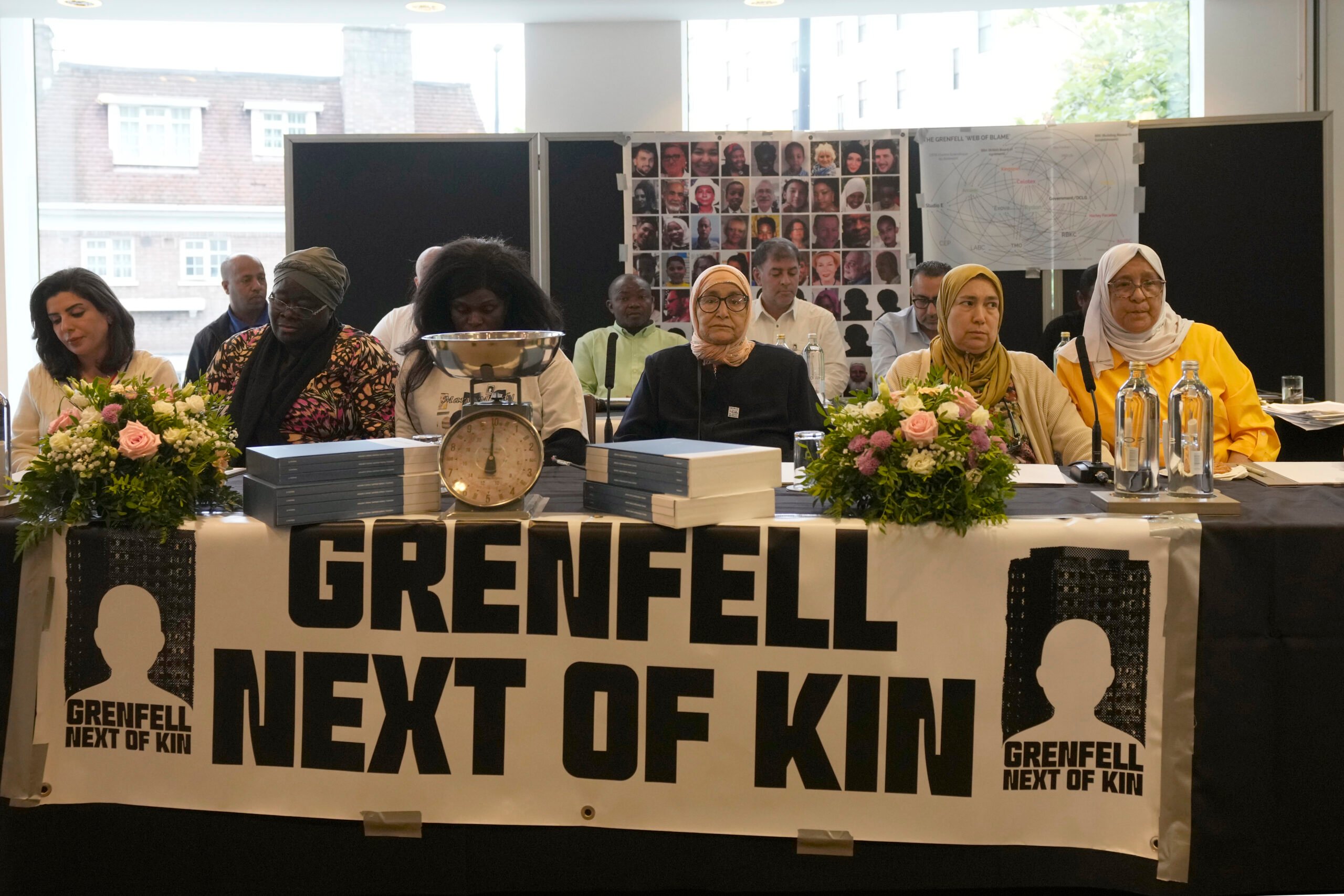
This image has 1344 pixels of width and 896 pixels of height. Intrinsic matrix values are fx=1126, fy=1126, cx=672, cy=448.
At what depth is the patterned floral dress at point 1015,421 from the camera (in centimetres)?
320

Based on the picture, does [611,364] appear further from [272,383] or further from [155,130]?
[155,130]

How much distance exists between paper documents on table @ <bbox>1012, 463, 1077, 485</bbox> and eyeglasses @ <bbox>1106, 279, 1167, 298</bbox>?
900 mm

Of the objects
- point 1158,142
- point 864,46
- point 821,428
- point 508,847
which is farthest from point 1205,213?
point 508,847

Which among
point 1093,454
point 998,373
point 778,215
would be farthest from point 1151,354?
point 778,215

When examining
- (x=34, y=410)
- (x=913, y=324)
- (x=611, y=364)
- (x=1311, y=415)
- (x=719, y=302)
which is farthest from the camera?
(x=913, y=324)

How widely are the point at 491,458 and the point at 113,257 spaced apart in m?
6.58

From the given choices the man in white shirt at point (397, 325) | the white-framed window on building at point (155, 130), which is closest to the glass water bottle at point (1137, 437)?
the man in white shirt at point (397, 325)

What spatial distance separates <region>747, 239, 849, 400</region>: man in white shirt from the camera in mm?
5742

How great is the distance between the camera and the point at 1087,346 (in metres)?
3.57

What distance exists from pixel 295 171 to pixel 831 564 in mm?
5273

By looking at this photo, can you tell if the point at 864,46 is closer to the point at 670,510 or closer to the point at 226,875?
the point at 670,510

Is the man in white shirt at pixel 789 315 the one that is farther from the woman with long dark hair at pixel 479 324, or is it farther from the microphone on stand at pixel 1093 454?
the woman with long dark hair at pixel 479 324

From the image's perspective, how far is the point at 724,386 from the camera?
3.67 meters

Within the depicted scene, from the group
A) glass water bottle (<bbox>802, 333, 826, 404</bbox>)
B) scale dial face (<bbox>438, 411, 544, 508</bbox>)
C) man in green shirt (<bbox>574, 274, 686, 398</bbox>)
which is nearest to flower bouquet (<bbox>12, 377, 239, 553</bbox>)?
scale dial face (<bbox>438, 411, 544, 508</bbox>)
